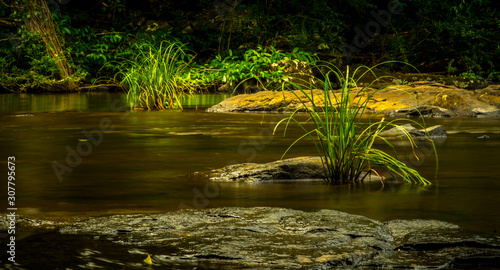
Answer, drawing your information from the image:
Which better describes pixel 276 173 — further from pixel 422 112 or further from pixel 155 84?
pixel 155 84

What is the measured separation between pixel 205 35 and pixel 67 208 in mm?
18710

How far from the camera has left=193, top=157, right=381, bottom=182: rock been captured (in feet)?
18.2

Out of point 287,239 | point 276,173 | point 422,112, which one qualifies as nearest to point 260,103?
point 422,112

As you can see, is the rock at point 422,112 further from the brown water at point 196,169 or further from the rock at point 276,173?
the rock at point 276,173

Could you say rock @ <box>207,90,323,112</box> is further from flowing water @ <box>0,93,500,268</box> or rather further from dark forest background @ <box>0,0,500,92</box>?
dark forest background @ <box>0,0,500,92</box>

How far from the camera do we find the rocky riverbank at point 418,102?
39.8 ft

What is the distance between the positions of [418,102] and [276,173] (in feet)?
24.8

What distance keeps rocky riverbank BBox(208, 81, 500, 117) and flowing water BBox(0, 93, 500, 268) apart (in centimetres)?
136

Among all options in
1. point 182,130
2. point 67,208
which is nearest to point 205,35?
point 182,130

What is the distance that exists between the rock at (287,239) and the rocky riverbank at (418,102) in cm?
801

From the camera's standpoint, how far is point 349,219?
393 centimetres

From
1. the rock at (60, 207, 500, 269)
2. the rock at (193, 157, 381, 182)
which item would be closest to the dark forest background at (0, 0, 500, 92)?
the rock at (193, 157, 381, 182)

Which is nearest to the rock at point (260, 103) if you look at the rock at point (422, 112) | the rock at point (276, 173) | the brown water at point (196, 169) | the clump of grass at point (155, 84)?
the clump of grass at point (155, 84)

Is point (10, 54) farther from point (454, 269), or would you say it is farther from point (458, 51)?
point (454, 269)
